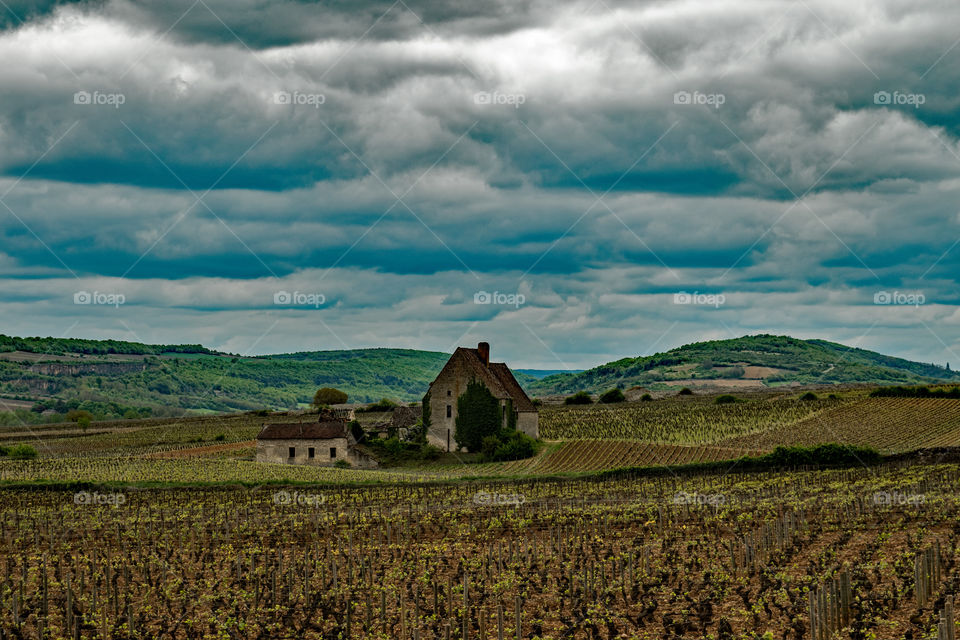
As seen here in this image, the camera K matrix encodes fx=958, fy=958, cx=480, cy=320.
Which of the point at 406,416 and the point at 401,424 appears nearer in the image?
the point at 401,424

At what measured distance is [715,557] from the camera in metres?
25.4

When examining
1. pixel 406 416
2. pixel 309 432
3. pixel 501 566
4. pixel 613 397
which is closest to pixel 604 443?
pixel 406 416

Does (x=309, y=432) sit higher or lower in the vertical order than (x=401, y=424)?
lower

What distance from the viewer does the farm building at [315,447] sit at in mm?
73875

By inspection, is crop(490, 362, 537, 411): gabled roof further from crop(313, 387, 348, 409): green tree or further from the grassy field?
crop(313, 387, 348, 409): green tree

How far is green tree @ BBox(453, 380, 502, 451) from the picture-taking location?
7412 cm

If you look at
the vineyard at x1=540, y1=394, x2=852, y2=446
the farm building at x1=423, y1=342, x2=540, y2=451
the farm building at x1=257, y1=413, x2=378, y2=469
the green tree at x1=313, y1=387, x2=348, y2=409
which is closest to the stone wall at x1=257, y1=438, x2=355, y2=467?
the farm building at x1=257, y1=413, x2=378, y2=469

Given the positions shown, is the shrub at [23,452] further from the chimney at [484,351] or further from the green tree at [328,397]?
the green tree at [328,397]

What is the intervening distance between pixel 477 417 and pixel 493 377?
3.69 m

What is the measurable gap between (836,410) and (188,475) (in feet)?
196

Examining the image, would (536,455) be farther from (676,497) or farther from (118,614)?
(118,614)

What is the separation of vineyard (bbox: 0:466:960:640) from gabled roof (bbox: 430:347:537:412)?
32122 mm

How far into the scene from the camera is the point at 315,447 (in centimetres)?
7419

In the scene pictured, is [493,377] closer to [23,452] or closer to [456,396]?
[456,396]
